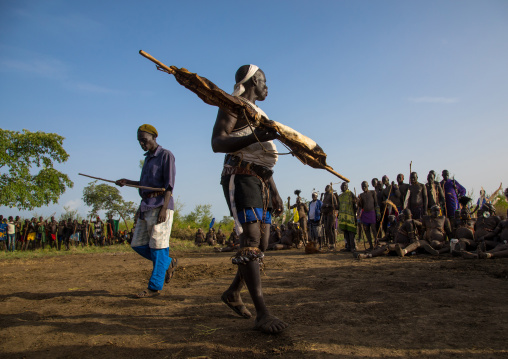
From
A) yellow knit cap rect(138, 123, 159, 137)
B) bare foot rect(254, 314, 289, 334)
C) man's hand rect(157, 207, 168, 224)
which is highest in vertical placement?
yellow knit cap rect(138, 123, 159, 137)

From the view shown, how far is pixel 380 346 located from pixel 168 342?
139cm

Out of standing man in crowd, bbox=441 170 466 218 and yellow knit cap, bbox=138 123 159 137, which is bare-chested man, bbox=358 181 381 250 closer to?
standing man in crowd, bbox=441 170 466 218

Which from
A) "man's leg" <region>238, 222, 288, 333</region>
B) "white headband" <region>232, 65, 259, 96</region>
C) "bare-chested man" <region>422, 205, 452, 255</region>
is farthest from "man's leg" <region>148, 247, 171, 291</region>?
"bare-chested man" <region>422, 205, 452, 255</region>

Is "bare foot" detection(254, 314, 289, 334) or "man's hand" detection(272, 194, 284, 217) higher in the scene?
"man's hand" detection(272, 194, 284, 217)

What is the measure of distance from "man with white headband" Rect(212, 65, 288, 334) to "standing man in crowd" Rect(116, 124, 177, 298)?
4.82 ft

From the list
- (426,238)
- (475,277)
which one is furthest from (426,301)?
(426,238)

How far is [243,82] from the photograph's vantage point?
3.22m

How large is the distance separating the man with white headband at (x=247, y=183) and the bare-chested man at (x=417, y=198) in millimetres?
7917

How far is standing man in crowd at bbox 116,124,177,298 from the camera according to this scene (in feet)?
13.9

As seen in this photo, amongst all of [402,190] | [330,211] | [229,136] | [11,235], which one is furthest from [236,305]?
[11,235]

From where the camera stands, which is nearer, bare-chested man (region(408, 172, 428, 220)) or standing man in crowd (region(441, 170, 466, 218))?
bare-chested man (region(408, 172, 428, 220))

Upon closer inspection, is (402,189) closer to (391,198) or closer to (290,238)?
(391,198)

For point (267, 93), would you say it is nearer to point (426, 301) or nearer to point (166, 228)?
point (166, 228)

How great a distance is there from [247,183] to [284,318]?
1145mm
